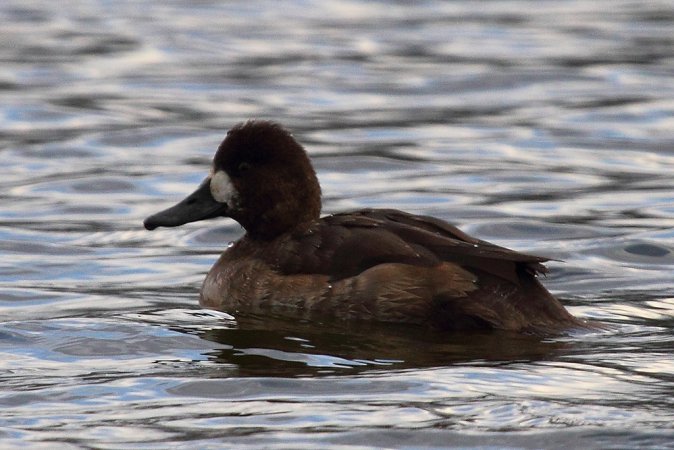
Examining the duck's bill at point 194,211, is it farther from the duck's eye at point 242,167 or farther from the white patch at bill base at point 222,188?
the duck's eye at point 242,167

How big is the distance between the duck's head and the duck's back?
0.85 feet

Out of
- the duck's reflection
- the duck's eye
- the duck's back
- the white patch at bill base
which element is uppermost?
the duck's eye

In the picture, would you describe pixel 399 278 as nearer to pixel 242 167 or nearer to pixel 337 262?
pixel 337 262

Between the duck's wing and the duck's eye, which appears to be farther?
the duck's eye

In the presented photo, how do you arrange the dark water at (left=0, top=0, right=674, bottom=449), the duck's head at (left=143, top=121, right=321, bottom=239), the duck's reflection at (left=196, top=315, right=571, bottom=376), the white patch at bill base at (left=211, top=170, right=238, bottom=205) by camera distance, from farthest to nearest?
1. the white patch at bill base at (left=211, top=170, right=238, bottom=205)
2. the duck's head at (left=143, top=121, right=321, bottom=239)
3. the duck's reflection at (left=196, top=315, right=571, bottom=376)
4. the dark water at (left=0, top=0, right=674, bottom=449)

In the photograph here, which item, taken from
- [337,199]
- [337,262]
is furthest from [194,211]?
[337,199]

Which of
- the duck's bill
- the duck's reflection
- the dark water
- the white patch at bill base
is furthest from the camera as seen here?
the duck's bill

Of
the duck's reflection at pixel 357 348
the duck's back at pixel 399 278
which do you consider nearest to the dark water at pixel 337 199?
the duck's reflection at pixel 357 348

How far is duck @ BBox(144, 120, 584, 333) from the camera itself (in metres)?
7.66

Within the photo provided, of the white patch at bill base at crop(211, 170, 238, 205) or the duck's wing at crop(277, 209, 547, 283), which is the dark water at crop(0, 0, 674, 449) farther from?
the white patch at bill base at crop(211, 170, 238, 205)

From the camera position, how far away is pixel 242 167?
877 centimetres

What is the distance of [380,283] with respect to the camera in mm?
7820

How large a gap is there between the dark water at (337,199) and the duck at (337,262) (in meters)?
0.13

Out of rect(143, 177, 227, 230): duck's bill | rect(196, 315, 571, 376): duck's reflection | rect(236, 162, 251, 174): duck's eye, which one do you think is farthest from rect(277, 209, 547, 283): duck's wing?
rect(143, 177, 227, 230): duck's bill
